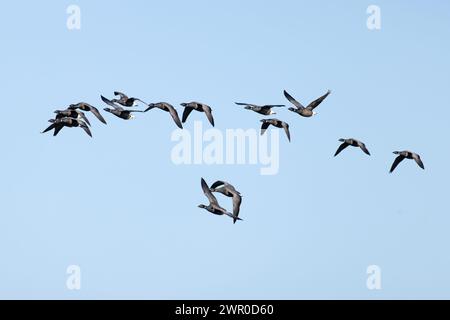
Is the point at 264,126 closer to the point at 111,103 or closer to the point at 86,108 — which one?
the point at 111,103

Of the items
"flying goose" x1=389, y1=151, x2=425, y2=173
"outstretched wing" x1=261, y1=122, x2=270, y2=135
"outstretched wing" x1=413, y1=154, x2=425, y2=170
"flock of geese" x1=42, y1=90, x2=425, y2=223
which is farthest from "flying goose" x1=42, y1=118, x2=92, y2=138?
"outstretched wing" x1=413, y1=154, x2=425, y2=170

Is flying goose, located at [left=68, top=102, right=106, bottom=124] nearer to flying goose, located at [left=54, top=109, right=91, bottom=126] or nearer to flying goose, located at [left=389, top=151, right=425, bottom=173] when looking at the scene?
flying goose, located at [left=54, top=109, right=91, bottom=126]

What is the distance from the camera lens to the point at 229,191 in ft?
253

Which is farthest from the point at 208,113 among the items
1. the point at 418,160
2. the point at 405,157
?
the point at 405,157

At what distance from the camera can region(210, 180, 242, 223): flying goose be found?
75750mm

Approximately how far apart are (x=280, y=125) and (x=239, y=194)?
26.2 ft

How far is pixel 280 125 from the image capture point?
82.4m

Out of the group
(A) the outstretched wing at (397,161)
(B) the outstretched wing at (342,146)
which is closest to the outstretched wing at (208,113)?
(B) the outstretched wing at (342,146)
